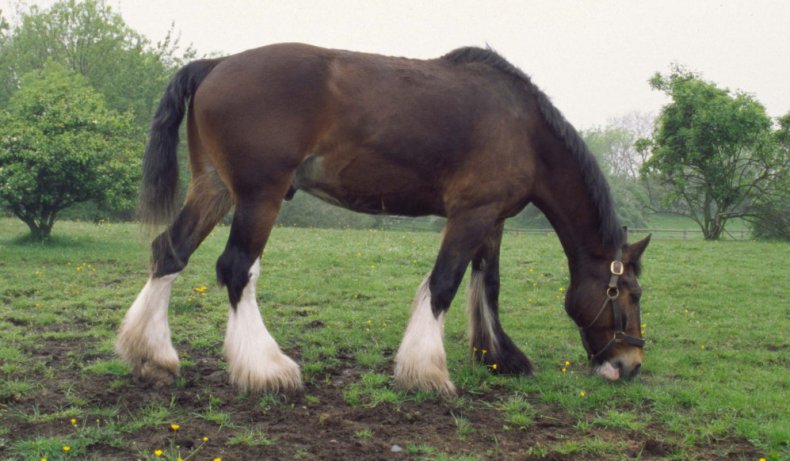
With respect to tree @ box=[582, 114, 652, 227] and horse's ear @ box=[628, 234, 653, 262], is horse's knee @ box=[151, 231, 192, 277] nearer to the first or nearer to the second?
horse's ear @ box=[628, 234, 653, 262]

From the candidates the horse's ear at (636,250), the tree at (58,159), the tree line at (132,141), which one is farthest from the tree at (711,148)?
the horse's ear at (636,250)

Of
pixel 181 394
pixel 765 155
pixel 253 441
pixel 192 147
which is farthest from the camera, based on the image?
pixel 765 155

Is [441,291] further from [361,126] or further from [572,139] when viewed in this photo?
[572,139]

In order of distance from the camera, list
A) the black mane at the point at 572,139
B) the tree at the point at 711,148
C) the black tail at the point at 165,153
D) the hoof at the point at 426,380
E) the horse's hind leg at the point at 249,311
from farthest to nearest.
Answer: the tree at the point at 711,148
the black mane at the point at 572,139
the black tail at the point at 165,153
the hoof at the point at 426,380
the horse's hind leg at the point at 249,311

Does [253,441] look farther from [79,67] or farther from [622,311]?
[79,67]

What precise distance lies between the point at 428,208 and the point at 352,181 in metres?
0.72

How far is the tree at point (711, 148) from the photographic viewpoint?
1014 inches

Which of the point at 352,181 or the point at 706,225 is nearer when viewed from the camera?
the point at 352,181

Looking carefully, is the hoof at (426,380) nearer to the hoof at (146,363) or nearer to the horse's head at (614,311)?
the horse's head at (614,311)

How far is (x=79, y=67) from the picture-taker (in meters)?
41.1

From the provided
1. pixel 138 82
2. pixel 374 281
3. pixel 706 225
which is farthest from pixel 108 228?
pixel 138 82

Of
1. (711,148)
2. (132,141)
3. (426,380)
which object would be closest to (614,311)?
(426,380)

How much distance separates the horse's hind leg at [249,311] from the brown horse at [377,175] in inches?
0.4

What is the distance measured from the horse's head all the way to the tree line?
125cm
